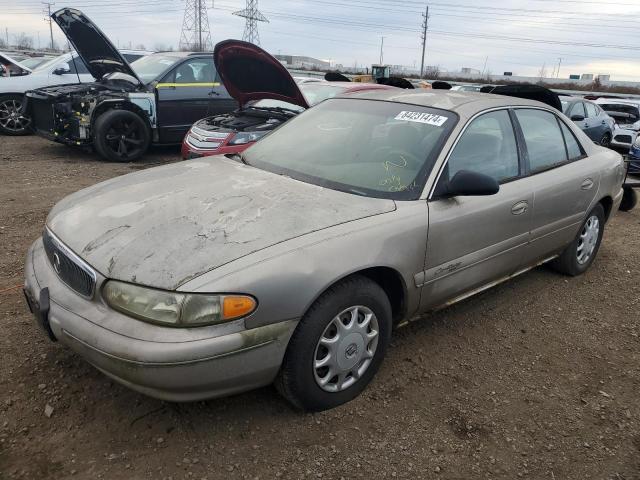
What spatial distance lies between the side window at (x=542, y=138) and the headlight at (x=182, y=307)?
8.00ft

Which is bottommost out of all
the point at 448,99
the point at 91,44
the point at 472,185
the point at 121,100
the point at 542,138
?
the point at 121,100

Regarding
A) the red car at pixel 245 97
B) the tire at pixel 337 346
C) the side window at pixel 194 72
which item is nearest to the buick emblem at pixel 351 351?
the tire at pixel 337 346

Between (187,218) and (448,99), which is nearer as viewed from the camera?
(187,218)

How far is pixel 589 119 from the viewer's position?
35.8ft

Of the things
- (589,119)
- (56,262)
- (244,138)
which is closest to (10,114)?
(244,138)

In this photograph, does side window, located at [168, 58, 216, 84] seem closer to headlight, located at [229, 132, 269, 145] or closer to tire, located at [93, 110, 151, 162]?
tire, located at [93, 110, 151, 162]

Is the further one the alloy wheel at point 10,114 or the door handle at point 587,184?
the alloy wheel at point 10,114

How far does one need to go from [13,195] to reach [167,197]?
14.5ft

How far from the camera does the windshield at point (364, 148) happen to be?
2918 mm

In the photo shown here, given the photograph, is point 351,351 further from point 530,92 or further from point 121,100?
point 121,100

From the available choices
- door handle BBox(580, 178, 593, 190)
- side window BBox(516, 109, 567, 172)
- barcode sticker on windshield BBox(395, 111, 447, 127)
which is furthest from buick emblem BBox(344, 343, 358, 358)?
door handle BBox(580, 178, 593, 190)

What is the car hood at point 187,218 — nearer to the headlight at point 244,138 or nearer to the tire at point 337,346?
the tire at point 337,346

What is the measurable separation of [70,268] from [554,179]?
3.16 m

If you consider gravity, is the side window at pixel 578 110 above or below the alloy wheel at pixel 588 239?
above
